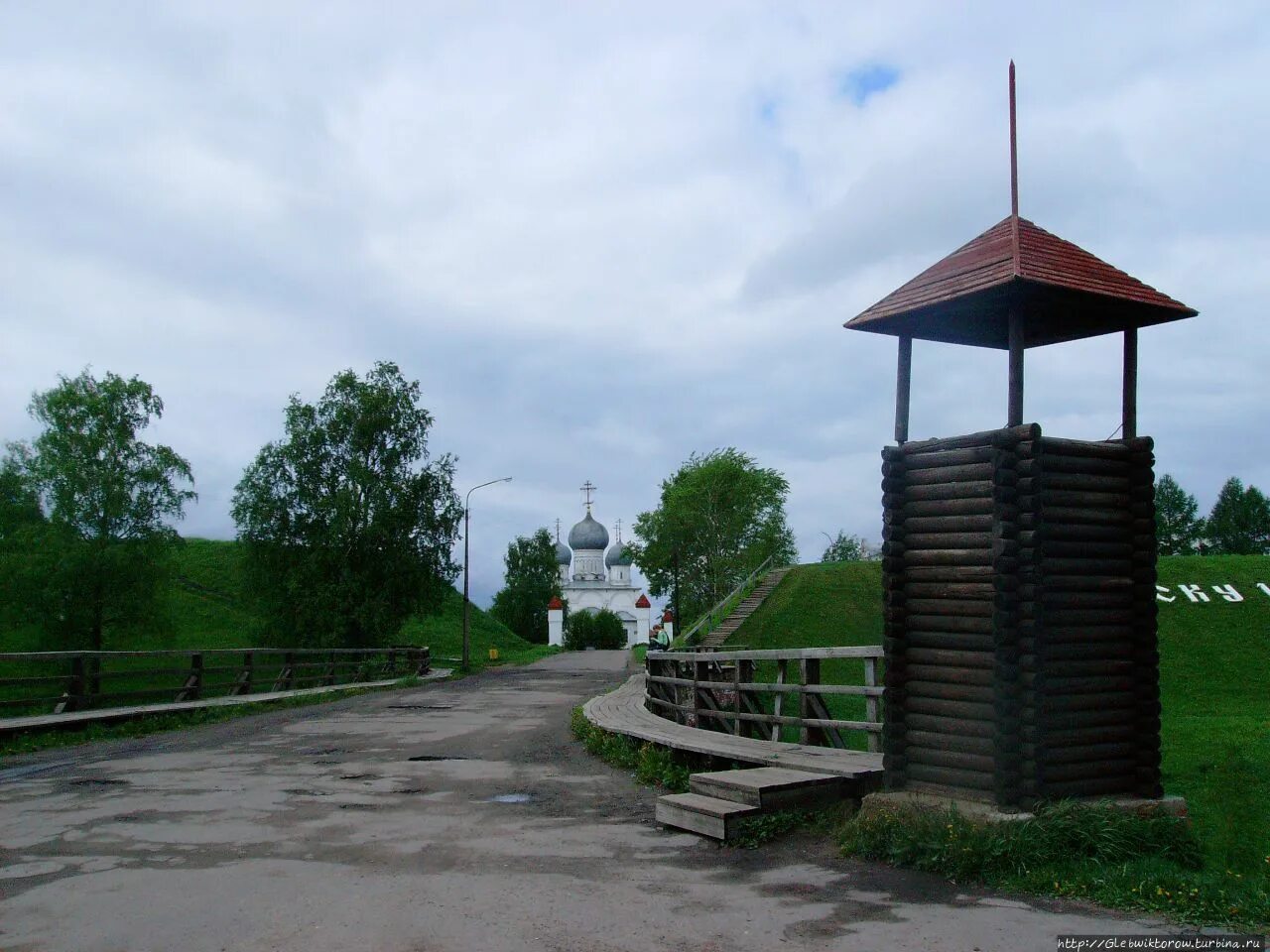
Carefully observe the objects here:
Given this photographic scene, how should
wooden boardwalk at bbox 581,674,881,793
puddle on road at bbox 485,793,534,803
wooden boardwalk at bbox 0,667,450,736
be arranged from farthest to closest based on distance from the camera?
1. wooden boardwalk at bbox 0,667,450,736
2. puddle on road at bbox 485,793,534,803
3. wooden boardwalk at bbox 581,674,881,793

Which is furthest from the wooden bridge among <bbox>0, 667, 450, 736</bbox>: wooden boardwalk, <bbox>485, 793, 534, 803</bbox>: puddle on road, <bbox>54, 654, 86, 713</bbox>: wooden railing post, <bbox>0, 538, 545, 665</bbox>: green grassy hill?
<bbox>0, 538, 545, 665</bbox>: green grassy hill

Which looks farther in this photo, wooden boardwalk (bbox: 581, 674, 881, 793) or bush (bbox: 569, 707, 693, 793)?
bush (bbox: 569, 707, 693, 793)

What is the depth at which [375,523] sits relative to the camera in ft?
135

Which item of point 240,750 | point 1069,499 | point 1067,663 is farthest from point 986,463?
point 240,750

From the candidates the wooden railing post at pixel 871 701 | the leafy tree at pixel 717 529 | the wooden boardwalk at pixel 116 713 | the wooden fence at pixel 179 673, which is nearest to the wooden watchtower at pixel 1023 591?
the wooden railing post at pixel 871 701

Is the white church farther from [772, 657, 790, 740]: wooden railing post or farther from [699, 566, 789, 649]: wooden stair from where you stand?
[772, 657, 790, 740]: wooden railing post

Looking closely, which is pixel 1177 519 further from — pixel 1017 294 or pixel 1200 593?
pixel 1017 294

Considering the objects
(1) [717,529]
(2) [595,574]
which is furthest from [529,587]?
(1) [717,529]

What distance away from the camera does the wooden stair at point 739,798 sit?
789cm

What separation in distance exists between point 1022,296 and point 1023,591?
2.34 meters

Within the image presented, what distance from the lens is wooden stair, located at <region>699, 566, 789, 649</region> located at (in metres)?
35.8

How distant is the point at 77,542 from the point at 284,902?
37.2 m

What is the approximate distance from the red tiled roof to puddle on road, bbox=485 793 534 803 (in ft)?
17.7

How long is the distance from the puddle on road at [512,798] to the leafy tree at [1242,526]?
9170cm
